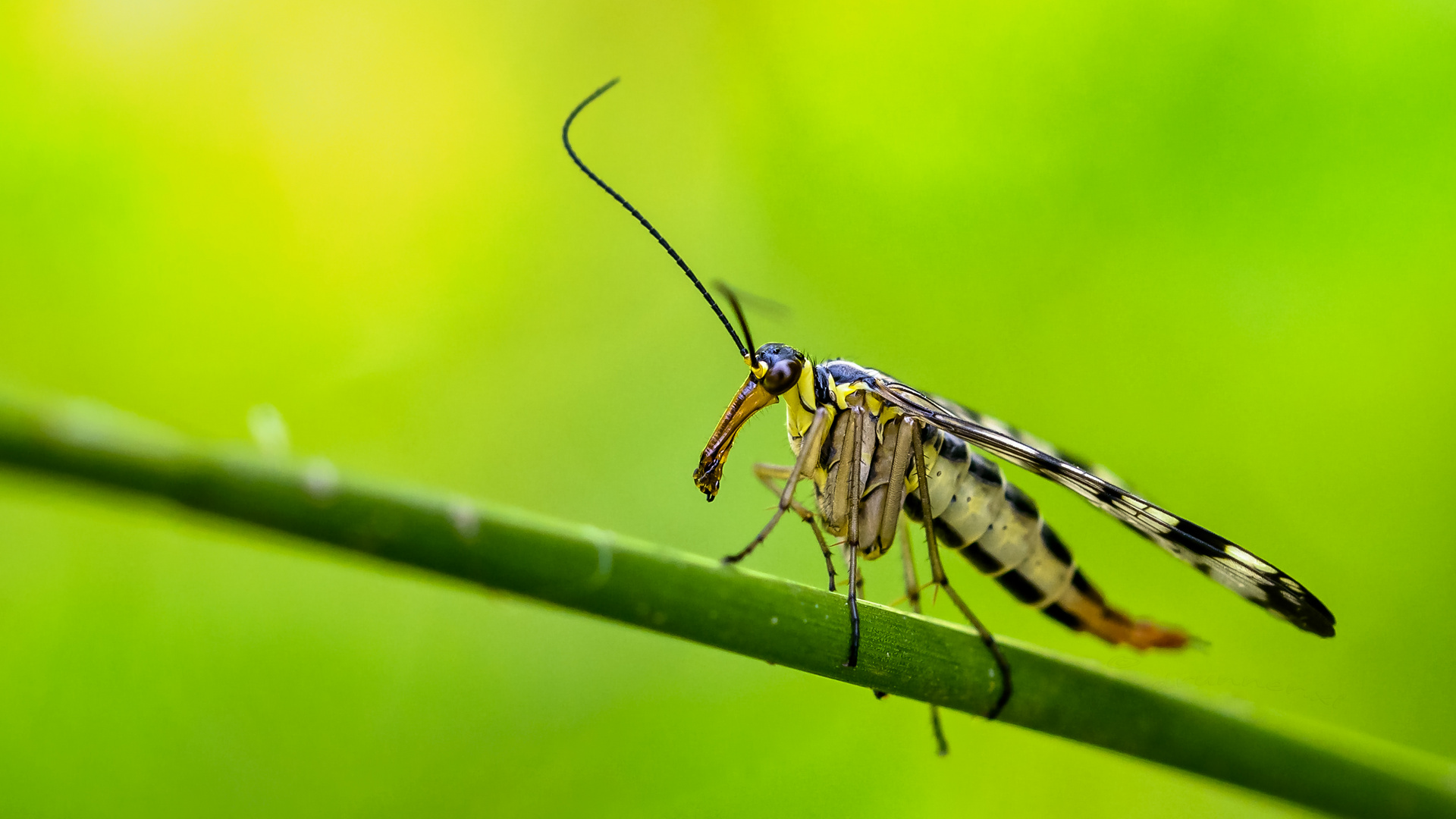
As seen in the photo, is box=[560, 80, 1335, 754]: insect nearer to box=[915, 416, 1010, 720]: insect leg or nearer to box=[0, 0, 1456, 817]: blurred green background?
box=[915, 416, 1010, 720]: insect leg

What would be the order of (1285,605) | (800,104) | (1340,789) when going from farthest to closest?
(800,104) → (1285,605) → (1340,789)

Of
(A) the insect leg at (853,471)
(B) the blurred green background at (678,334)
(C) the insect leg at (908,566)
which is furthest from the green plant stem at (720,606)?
(B) the blurred green background at (678,334)

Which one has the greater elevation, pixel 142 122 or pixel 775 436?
pixel 142 122

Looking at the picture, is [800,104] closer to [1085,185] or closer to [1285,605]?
[1085,185]

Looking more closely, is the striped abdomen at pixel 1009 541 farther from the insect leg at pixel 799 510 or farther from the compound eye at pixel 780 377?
the compound eye at pixel 780 377

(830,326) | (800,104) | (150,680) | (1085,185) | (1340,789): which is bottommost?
(1340,789)

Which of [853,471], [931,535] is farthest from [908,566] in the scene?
[853,471]

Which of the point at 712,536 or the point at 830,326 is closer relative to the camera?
the point at 712,536

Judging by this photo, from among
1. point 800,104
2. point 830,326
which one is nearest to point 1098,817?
point 830,326

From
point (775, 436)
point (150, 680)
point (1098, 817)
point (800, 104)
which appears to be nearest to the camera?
point (150, 680)
